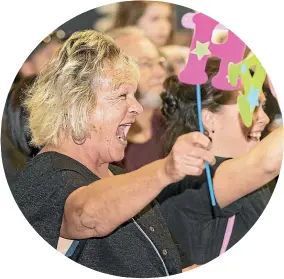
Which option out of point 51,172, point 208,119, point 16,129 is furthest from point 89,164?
point 208,119

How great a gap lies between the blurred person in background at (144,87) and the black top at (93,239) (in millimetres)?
81

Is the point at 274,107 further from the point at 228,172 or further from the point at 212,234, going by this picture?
the point at 212,234

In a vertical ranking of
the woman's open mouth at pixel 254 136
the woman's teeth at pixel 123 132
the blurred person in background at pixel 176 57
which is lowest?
the woman's open mouth at pixel 254 136

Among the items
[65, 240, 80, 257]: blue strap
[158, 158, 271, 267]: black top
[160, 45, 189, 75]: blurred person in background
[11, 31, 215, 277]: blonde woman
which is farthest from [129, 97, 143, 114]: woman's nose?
[65, 240, 80, 257]: blue strap

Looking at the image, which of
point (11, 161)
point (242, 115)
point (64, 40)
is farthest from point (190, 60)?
point (11, 161)

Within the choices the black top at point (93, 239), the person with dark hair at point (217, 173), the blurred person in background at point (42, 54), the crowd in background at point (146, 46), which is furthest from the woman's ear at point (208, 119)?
the blurred person in background at point (42, 54)

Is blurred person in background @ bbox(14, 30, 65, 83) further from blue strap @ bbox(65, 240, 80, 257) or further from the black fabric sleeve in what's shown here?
blue strap @ bbox(65, 240, 80, 257)

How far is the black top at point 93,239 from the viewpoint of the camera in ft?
6.45

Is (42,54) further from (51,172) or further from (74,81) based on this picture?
(51,172)

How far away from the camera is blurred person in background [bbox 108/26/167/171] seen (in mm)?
1979

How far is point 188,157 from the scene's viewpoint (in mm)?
1908

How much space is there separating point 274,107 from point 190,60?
23cm

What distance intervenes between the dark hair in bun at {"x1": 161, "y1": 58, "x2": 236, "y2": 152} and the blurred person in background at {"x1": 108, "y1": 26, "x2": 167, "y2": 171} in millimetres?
21

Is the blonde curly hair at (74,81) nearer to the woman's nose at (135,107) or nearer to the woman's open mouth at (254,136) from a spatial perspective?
the woman's nose at (135,107)
